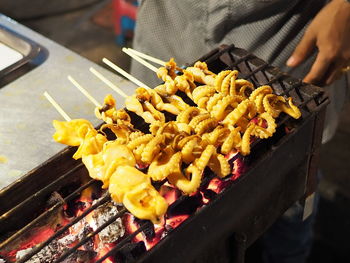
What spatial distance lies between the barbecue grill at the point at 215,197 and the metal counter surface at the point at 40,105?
0.44m

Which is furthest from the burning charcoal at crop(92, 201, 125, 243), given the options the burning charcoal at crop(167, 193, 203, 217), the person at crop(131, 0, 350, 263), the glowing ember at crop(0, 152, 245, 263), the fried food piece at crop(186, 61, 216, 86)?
the person at crop(131, 0, 350, 263)

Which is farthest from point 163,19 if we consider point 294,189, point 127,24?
point 127,24

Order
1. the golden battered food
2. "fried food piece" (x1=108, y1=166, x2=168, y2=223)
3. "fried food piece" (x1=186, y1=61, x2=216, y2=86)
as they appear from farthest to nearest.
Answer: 1. "fried food piece" (x1=186, y1=61, x2=216, y2=86)
2. the golden battered food
3. "fried food piece" (x1=108, y1=166, x2=168, y2=223)

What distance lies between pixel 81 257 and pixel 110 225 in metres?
0.17

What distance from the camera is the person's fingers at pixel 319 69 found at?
302 centimetres

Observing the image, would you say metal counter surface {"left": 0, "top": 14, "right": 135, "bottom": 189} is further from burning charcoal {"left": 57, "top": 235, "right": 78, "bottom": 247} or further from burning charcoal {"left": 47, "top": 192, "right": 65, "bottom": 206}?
burning charcoal {"left": 57, "top": 235, "right": 78, "bottom": 247}

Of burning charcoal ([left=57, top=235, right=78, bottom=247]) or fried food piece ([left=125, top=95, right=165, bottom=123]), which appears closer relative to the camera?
burning charcoal ([left=57, top=235, right=78, bottom=247])

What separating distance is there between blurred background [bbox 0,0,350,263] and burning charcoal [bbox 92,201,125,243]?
2.84 m

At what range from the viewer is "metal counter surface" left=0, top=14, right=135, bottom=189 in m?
2.31

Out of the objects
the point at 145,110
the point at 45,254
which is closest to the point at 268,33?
the point at 145,110

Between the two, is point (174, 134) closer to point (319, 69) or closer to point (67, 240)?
point (67, 240)

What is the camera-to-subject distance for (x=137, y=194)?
64.0 inches

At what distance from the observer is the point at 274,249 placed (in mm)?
3840

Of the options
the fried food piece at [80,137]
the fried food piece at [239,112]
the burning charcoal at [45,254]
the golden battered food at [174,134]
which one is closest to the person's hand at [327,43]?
the golden battered food at [174,134]
